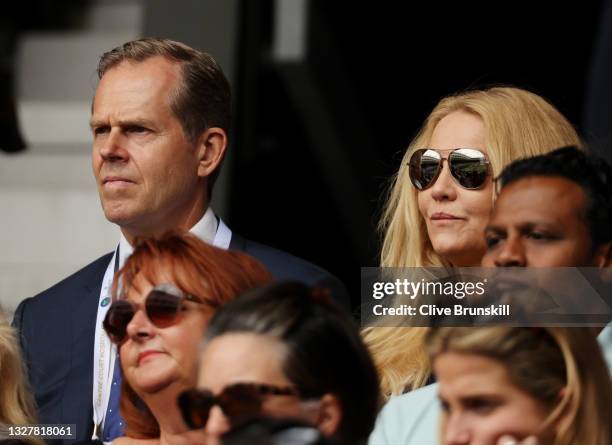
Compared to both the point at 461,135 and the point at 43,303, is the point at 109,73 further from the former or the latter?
the point at 461,135

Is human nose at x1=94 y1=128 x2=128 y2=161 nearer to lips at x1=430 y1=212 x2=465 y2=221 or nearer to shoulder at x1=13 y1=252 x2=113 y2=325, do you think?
shoulder at x1=13 y1=252 x2=113 y2=325

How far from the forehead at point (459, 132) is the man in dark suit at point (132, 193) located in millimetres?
359

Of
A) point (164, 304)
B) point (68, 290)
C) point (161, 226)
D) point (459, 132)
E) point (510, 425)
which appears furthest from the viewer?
point (68, 290)

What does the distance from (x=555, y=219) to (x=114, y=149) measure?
948 millimetres

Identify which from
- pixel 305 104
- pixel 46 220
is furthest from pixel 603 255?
pixel 46 220

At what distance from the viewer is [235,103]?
4.47 m

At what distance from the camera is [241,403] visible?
83.1 inches

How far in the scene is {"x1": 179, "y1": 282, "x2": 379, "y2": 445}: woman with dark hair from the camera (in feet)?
6.91

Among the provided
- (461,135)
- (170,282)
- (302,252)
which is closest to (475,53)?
(302,252)

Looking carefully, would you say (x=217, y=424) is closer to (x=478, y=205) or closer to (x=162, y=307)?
(x=162, y=307)

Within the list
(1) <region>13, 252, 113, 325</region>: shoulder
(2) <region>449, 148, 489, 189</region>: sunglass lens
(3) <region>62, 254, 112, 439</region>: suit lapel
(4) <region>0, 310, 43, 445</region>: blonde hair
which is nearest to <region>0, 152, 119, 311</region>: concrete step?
(1) <region>13, 252, 113, 325</region>: shoulder

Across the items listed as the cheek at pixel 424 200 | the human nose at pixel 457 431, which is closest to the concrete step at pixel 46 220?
the cheek at pixel 424 200

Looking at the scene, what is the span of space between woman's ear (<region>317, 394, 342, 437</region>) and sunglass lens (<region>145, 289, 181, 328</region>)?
1.16 ft

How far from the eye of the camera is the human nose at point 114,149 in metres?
2.84
